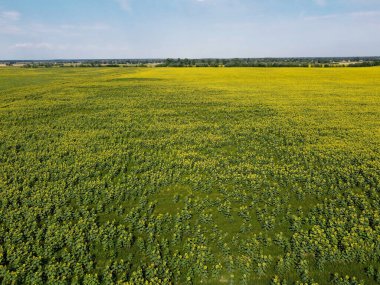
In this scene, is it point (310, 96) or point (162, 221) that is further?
point (310, 96)

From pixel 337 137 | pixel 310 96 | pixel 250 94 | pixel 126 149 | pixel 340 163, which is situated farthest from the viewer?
pixel 250 94

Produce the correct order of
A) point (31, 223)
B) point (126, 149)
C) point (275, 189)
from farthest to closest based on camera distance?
1. point (126, 149)
2. point (275, 189)
3. point (31, 223)

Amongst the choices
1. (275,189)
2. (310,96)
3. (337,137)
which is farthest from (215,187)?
(310,96)

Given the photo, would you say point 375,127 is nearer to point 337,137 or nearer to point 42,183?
point 337,137

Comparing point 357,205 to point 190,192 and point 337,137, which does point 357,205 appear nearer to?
point 190,192

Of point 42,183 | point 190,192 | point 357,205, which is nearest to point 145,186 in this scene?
point 190,192

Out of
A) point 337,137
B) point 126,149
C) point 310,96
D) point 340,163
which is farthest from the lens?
point 310,96
